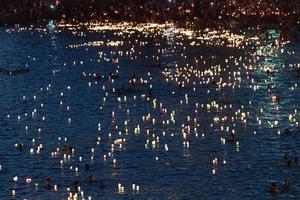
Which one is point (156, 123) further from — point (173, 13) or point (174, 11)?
point (174, 11)

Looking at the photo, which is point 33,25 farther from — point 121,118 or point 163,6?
point 121,118

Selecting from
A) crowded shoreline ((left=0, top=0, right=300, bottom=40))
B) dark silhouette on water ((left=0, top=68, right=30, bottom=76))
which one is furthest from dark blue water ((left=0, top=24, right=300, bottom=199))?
crowded shoreline ((left=0, top=0, right=300, bottom=40))

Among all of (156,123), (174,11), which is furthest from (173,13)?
(156,123)

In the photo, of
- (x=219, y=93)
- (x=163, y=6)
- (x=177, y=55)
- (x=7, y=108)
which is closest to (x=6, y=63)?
(x=177, y=55)

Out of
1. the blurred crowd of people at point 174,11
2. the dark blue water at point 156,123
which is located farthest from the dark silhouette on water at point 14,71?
the blurred crowd of people at point 174,11

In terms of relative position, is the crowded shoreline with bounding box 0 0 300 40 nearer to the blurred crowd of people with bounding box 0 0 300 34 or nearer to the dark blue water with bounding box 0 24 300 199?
the blurred crowd of people with bounding box 0 0 300 34

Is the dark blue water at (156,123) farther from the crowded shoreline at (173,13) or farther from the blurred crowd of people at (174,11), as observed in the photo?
the blurred crowd of people at (174,11)

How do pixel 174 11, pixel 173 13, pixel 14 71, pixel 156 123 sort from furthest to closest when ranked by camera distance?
1. pixel 174 11
2. pixel 173 13
3. pixel 14 71
4. pixel 156 123
